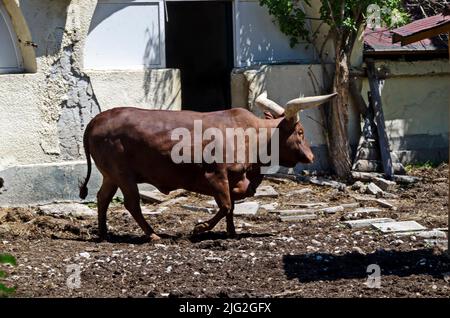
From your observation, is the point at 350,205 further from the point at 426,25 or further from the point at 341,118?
the point at 426,25

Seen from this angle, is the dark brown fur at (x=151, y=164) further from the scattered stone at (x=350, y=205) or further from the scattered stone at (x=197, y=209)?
the scattered stone at (x=350, y=205)

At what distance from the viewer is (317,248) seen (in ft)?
29.9

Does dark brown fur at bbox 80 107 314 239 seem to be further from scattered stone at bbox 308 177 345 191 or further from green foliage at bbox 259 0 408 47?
green foliage at bbox 259 0 408 47

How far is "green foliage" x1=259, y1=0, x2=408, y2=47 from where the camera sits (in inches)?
509

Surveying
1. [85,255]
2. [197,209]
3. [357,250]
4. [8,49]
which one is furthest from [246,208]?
[8,49]

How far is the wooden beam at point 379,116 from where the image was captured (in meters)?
13.5

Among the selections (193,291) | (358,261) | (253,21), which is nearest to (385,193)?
(253,21)

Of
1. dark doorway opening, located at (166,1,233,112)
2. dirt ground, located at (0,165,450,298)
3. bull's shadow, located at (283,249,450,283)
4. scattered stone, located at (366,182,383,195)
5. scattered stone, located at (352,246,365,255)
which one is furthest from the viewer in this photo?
dark doorway opening, located at (166,1,233,112)

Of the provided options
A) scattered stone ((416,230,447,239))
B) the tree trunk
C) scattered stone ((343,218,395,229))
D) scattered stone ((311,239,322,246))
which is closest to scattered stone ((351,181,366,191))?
the tree trunk

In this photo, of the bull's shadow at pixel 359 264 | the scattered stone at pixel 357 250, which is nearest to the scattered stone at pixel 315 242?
the scattered stone at pixel 357 250

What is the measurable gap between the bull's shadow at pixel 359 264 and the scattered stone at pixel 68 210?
11.3 feet

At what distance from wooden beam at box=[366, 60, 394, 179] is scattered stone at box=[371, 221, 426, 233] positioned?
3.25m
